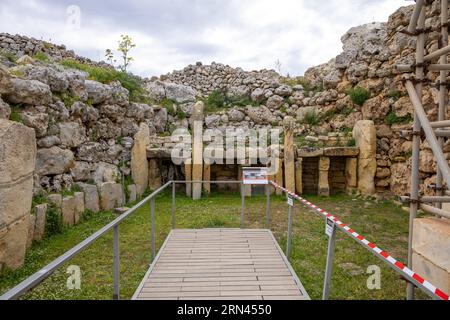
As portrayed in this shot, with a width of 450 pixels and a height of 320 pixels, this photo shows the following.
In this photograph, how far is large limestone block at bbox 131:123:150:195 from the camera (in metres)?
10.3

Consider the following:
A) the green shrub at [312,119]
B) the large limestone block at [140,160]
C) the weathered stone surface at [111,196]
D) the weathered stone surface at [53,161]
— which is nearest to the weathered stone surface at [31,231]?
the weathered stone surface at [53,161]

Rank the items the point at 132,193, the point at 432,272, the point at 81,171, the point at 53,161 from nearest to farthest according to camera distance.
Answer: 1. the point at 432,272
2. the point at 53,161
3. the point at 81,171
4. the point at 132,193

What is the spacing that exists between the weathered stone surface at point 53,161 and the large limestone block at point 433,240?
6.66 metres

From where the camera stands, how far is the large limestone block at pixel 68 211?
6.85m

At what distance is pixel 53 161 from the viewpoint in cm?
722

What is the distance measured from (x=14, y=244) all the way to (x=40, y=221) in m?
1.21

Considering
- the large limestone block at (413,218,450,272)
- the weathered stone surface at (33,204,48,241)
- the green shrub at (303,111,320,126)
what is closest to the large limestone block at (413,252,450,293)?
the large limestone block at (413,218,450,272)

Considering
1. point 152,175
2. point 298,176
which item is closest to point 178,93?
point 152,175

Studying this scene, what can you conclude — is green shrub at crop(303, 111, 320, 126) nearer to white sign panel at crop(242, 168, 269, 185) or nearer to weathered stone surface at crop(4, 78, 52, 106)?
white sign panel at crop(242, 168, 269, 185)

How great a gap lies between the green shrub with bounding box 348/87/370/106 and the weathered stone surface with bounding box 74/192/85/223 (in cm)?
926

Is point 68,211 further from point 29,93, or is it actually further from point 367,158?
point 367,158

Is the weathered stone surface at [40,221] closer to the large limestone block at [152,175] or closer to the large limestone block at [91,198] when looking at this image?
the large limestone block at [91,198]

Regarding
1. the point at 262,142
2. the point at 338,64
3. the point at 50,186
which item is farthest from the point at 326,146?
the point at 50,186
